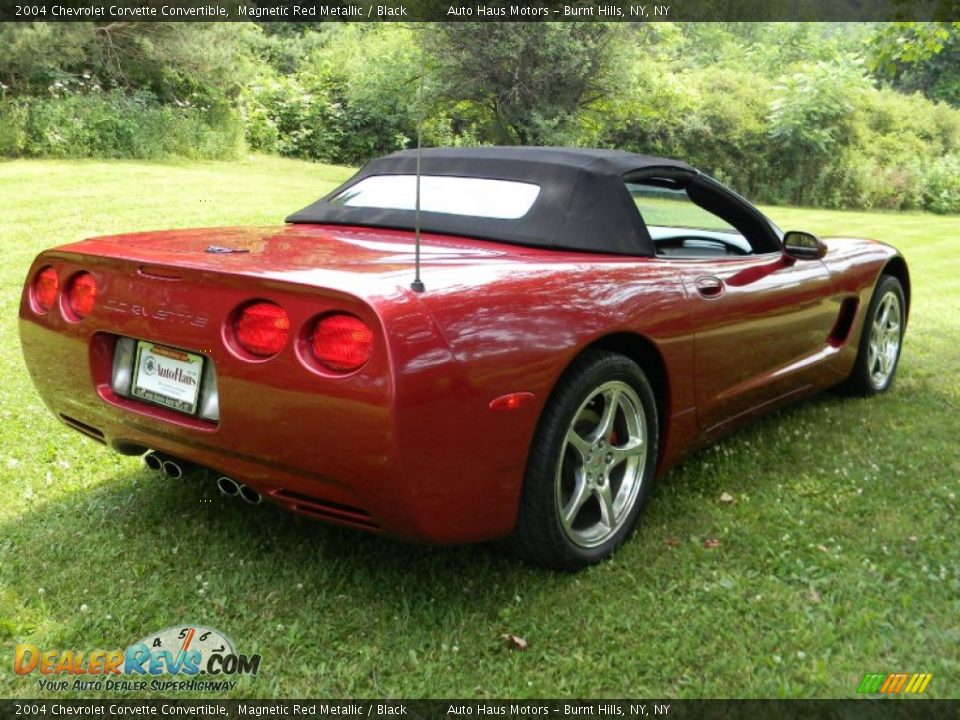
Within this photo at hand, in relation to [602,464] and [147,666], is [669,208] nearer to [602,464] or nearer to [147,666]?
[602,464]

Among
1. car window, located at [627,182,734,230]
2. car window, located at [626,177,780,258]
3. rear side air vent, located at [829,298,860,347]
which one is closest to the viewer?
car window, located at [627,182,734,230]

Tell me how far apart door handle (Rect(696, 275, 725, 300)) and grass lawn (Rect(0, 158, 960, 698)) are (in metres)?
0.80

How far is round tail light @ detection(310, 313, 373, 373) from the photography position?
7.30 ft

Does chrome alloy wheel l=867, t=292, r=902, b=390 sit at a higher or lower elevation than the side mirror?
lower

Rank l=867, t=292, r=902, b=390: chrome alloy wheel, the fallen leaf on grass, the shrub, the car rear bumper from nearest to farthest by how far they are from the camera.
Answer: the car rear bumper, the fallen leaf on grass, l=867, t=292, r=902, b=390: chrome alloy wheel, the shrub

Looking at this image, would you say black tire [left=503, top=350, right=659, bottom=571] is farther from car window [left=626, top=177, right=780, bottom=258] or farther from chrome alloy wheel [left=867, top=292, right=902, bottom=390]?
chrome alloy wheel [left=867, top=292, right=902, bottom=390]

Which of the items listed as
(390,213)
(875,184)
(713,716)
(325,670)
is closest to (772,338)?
(390,213)

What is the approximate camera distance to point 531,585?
282cm

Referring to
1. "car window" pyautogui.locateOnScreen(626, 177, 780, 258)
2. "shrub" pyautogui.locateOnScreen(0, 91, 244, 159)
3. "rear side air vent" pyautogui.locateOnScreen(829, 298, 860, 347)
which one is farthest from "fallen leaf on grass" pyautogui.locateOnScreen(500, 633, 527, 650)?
"shrub" pyautogui.locateOnScreen(0, 91, 244, 159)

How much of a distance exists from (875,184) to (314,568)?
24.8 meters

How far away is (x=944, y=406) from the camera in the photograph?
4930mm

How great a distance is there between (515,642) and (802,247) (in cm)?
230

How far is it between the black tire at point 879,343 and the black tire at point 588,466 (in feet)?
7.19

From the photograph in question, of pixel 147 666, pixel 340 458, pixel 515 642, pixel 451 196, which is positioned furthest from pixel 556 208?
pixel 147 666
